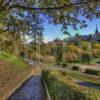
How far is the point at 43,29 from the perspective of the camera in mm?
12508

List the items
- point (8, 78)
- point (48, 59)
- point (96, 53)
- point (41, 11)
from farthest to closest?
1. point (96, 53)
2. point (48, 59)
3. point (8, 78)
4. point (41, 11)

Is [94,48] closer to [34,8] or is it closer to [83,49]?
[83,49]

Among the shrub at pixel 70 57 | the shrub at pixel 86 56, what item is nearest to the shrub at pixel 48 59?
the shrub at pixel 70 57

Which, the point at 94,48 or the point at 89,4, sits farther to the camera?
the point at 94,48

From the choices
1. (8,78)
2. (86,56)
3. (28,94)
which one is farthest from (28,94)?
(86,56)

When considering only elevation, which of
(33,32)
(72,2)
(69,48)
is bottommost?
(33,32)

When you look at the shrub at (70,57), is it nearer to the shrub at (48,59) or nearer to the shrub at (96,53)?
the shrub at (48,59)

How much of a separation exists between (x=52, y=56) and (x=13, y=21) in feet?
437

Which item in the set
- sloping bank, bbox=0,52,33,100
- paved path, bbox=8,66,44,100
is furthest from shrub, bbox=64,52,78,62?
paved path, bbox=8,66,44,100

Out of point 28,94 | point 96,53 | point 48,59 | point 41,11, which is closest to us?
point 41,11

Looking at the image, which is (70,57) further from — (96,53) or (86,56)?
(96,53)

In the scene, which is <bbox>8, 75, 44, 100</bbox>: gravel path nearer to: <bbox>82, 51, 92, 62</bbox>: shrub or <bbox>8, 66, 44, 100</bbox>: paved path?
<bbox>8, 66, 44, 100</bbox>: paved path

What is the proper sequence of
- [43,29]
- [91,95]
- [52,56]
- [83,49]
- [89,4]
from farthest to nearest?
[83,49] → [52,56] → [43,29] → [89,4] → [91,95]

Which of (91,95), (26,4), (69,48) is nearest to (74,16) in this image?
(26,4)
